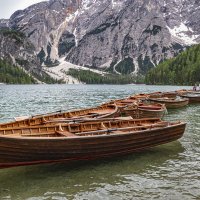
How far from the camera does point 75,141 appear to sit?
21.2 metres

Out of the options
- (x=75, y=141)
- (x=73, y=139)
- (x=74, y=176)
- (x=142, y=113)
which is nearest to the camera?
(x=74, y=176)

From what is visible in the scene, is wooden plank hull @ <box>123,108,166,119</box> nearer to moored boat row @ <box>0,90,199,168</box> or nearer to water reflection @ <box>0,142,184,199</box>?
moored boat row @ <box>0,90,199,168</box>

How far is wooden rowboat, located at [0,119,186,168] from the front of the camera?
1967cm

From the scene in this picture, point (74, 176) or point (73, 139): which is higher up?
point (73, 139)

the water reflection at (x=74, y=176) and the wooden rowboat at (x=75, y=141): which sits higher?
the wooden rowboat at (x=75, y=141)

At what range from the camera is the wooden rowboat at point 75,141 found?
64.5ft

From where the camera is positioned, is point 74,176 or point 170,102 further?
point 170,102

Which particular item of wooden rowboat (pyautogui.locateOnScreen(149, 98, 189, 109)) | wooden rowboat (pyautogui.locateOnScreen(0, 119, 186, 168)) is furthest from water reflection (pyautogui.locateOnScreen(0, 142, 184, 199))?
wooden rowboat (pyautogui.locateOnScreen(149, 98, 189, 109))

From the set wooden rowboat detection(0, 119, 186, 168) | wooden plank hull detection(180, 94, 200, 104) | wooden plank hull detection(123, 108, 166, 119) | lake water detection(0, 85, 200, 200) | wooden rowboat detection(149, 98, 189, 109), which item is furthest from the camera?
wooden plank hull detection(180, 94, 200, 104)

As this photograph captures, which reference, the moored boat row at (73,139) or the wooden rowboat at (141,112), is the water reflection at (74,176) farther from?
the wooden rowboat at (141,112)

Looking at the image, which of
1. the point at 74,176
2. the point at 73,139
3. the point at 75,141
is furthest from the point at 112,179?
the point at 73,139

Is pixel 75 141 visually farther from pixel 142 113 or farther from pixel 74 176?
pixel 142 113

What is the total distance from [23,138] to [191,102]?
209 ft

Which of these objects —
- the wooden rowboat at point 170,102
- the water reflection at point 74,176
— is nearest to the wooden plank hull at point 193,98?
the wooden rowboat at point 170,102
